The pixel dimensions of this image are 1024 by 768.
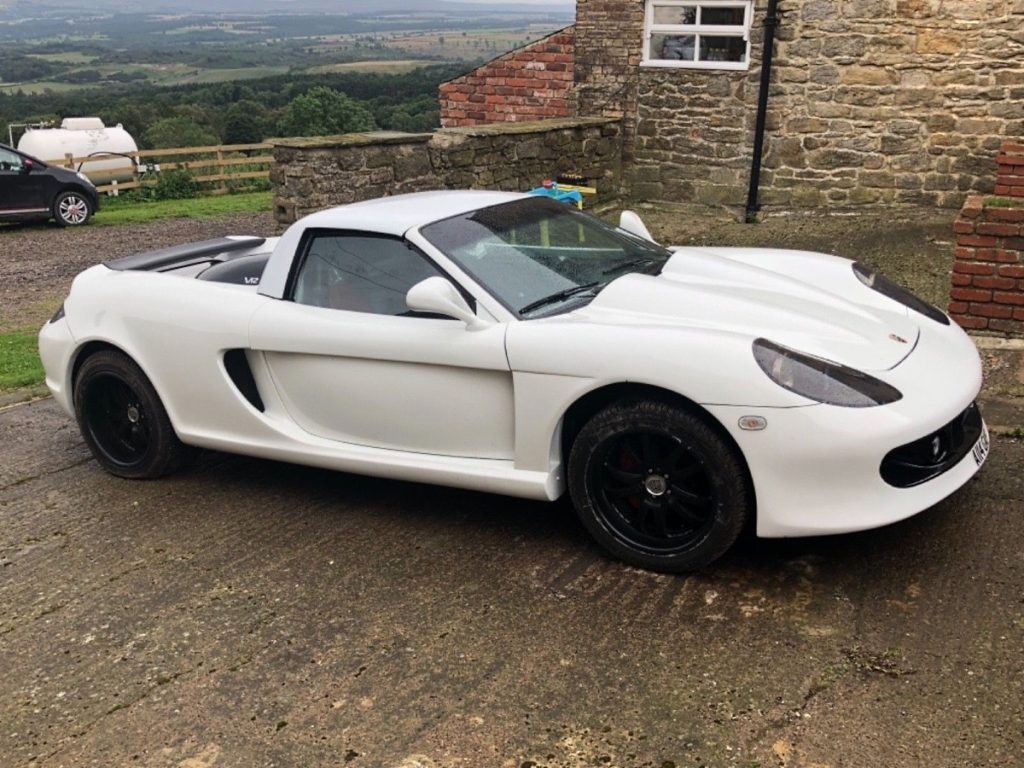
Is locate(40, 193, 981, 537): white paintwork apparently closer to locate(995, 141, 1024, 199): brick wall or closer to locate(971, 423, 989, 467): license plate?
locate(971, 423, 989, 467): license plate

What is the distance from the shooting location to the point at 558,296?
4.12 m

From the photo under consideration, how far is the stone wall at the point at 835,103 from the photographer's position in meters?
10.5

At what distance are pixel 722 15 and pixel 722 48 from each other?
347 mm

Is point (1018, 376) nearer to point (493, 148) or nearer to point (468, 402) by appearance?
point (468, 402)

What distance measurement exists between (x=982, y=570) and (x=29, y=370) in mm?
6538

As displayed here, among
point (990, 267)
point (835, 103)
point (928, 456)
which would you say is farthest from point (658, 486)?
point (835, 103)

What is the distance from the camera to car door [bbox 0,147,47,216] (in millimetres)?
17125

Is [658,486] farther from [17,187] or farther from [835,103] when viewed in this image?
[17,187]

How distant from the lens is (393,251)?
4.29 meters

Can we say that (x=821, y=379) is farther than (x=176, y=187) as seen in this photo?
No

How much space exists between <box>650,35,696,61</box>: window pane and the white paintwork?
24.6 feet

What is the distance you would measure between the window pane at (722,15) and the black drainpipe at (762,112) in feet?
1.28

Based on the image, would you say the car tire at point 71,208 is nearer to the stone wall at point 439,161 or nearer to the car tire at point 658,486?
the stone wall at point 439,161

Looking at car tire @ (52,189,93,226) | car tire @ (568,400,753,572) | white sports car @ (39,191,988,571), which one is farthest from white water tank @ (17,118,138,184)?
car tire @ (568,400,753,572)
